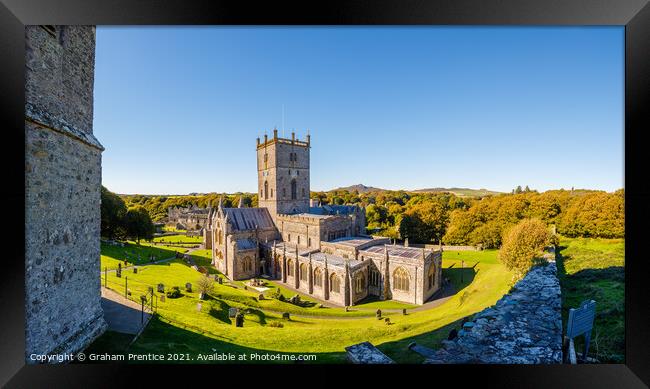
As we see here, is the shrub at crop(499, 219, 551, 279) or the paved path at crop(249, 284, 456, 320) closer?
the shrub at crop(499, 219, 551, 279)

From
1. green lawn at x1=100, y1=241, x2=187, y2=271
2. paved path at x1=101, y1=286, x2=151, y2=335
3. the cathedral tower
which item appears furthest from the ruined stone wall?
the cathedral tower

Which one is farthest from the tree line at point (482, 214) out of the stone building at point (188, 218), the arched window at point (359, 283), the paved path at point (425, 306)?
the arched window at point (359, 283)

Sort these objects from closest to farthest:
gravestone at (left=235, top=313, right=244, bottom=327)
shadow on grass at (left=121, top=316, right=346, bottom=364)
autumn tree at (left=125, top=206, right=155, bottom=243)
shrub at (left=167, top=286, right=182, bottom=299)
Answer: shadow on grass at (left=121, top=316, right=346, bottom=364) < gravestone at (left=235, top=313, right=244, bottom=327) < shrub at (left=167, top=286, right=182, bottom=299) < autumn tree at (left=125, top=206, right=155, bottom=243)

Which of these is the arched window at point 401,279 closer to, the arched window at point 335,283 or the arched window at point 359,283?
the arched window at point 359,283

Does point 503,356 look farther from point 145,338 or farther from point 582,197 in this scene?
point 582,197

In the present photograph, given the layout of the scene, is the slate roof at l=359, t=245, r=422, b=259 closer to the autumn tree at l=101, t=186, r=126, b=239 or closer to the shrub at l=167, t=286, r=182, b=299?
the shrub at l=167, t=286, r=182, b=299

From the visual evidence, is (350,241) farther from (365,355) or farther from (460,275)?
(365,355)
